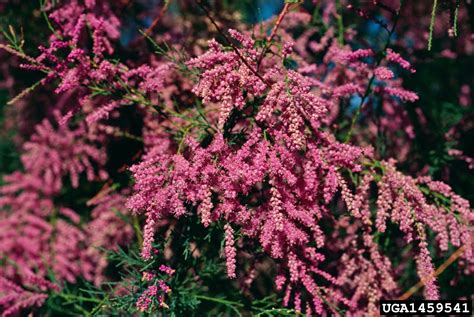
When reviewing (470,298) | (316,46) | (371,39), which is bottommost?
(470,298)

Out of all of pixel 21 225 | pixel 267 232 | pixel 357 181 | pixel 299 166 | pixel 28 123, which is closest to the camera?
pixel 267 232

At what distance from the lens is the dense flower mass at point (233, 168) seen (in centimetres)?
183

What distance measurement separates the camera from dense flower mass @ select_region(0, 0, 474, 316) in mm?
1833

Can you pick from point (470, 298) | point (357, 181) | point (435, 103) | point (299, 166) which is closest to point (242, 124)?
point (299, 166)

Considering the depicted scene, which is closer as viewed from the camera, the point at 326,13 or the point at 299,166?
the point at 299,166

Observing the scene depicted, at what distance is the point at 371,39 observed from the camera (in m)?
3.70

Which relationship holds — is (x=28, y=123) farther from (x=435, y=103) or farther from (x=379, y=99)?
(x=435, y=103)

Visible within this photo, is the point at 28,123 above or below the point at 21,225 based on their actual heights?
above

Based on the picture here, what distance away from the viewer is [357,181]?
93.2 inches

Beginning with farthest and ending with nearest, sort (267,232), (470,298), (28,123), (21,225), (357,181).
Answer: (28,123) < (21,225) < (470,298) < (357,181) < (267,232)

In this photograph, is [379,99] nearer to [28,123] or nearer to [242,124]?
[242,124]

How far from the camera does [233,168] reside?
5.78ft

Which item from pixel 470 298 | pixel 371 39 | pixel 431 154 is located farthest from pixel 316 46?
pixel 470 298

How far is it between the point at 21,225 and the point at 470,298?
3562mm
